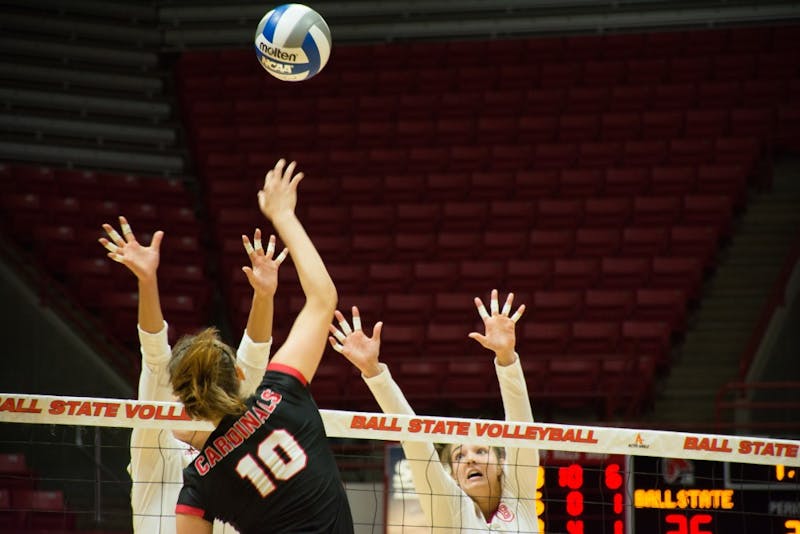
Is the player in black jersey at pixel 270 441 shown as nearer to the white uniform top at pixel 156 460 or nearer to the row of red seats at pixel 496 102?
the white uniform top at pixel 156 460

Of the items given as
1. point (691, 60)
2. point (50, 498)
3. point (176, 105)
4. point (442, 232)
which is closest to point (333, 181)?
point (442, 232)

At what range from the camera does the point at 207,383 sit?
8.91ft

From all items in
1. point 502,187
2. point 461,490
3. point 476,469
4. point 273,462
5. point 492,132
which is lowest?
point 273,462

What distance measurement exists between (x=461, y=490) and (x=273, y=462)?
4.55 feet

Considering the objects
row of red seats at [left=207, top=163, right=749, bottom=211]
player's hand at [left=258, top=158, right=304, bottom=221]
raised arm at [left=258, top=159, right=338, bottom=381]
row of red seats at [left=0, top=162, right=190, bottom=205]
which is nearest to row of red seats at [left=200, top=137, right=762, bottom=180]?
row of red seats at [left=207, top=163, right=749, bottom=211]

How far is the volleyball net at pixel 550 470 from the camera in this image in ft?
15.4

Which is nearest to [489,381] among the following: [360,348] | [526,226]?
[526,226]

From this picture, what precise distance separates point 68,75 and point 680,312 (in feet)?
32.9

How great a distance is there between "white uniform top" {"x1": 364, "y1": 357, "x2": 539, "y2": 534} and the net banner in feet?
0.68

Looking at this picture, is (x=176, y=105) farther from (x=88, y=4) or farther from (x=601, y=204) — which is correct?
(x=601, y=204)

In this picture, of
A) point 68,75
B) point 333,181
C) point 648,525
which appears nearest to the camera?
point 648,525

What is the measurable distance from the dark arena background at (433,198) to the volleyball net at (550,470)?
158 mm

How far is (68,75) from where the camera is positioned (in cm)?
1709

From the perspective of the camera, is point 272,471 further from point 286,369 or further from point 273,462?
point 286,369
